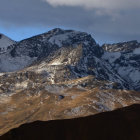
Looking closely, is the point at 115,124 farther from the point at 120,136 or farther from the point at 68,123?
the point at 68,123

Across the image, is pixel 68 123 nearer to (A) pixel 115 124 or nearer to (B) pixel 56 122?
(B) pixel 56 122

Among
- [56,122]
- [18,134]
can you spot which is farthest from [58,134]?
[18,134]

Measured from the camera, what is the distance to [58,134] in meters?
59.7

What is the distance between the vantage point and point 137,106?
222 feet

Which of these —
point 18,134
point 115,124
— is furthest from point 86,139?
point 18,134

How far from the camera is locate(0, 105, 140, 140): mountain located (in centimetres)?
5822

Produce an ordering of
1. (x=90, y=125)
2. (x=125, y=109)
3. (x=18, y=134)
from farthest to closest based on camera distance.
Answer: (x=125, y=109) < (x=90, y=125) < (x=18, y=134)

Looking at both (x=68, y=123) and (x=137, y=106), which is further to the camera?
(x=137, y=106)

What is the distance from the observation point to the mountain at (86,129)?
2292 inches

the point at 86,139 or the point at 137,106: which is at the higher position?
the point at 137,106

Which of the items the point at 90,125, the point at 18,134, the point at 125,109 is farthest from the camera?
the point at 125,109

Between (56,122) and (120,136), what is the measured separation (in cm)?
992

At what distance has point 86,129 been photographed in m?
60.8

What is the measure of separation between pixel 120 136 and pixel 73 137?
7.18 m
